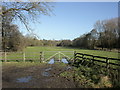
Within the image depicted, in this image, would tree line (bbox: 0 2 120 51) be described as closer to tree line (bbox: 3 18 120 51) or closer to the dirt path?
tree line (bbox: 3 18 120 51)

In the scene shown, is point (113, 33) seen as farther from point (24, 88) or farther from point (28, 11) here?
point (24, 88)

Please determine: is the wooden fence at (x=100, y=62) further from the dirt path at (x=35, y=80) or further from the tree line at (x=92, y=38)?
the tree line at (x=92, y=38)

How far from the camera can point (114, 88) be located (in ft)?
13.5

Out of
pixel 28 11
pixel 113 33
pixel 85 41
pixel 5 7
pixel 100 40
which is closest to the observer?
pixel 5 7

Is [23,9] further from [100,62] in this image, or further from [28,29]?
[100,62]

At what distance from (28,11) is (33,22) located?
99cm

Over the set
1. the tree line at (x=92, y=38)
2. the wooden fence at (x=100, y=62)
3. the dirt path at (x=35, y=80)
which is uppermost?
the tree line at (x=92, y=38)

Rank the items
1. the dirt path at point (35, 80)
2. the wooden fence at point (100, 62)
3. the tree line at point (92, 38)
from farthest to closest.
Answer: the tree line at point (92, 38) → the wooden fence at point (100, 62) → the dirt path at point (35, 80)

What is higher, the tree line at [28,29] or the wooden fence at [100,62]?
the tree line at [28,29]

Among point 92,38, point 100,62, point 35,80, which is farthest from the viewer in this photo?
point 92,38

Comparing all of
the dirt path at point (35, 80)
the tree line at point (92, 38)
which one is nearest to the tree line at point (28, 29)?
the tree line at point (92, 38)

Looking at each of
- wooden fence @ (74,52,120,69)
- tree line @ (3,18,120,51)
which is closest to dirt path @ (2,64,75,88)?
wooden fence @ (74,52,120,69)

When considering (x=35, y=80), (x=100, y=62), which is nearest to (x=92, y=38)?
(x=100, y=62)

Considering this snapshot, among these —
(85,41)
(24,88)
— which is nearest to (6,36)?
(24,88)
